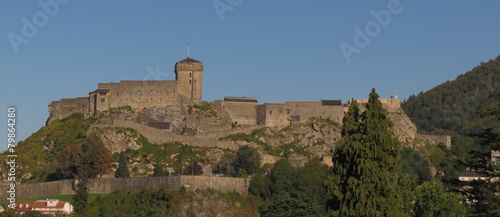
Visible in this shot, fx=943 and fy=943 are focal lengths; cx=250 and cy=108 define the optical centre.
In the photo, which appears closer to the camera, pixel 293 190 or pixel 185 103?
pixel 293 190

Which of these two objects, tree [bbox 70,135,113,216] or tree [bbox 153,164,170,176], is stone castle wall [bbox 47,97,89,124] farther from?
tree [bbox 153,164,170,176]

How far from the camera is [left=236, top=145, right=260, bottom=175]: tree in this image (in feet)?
292

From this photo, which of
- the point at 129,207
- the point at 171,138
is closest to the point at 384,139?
the point at 129,207

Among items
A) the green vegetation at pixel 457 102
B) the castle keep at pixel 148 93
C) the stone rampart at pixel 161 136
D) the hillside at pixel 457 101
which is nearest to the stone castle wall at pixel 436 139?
the green vegetation at pixel 457 102

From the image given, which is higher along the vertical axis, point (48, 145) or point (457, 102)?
point (457, 102)

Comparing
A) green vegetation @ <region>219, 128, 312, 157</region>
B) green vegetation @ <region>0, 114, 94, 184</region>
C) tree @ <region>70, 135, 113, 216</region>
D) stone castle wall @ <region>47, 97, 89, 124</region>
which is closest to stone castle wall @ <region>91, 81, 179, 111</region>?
green vegetation @ <region>0, 114, 94, 184</region>

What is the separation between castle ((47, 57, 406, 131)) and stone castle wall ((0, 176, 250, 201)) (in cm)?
1930

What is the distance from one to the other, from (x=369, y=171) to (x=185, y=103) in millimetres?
59374

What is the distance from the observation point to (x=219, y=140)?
Result: 320 feet

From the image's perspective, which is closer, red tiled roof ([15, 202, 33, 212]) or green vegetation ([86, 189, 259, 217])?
green vegetation ([86, 189, 259, 217])

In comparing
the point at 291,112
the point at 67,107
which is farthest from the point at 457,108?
the point at 67,107

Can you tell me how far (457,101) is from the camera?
176m

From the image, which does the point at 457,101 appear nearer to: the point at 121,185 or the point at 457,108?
the point at 457,108

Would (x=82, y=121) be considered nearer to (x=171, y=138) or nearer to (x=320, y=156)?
(x=171, y=138)
